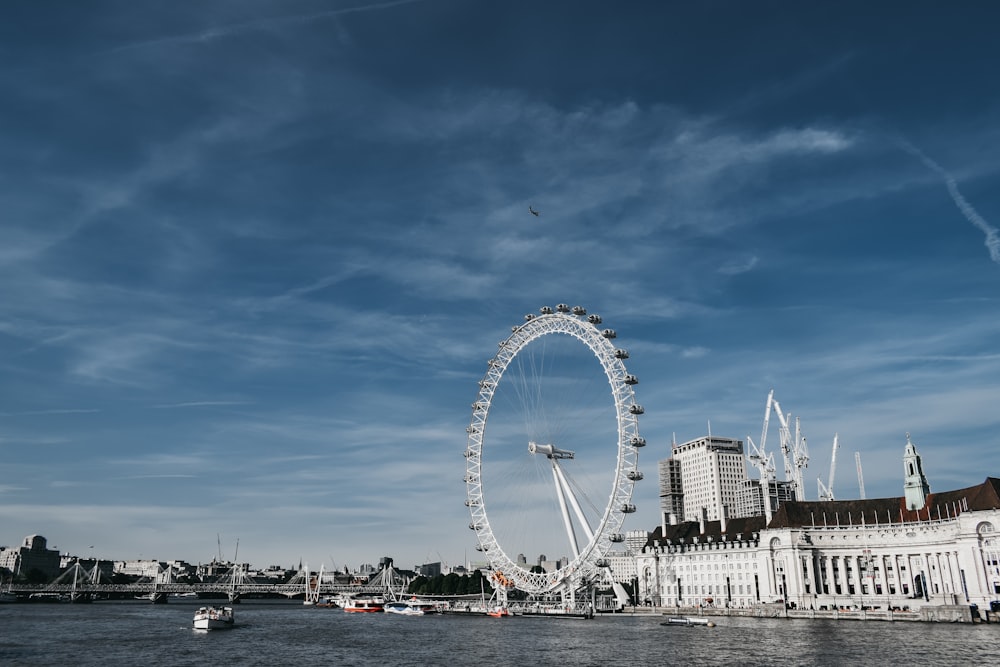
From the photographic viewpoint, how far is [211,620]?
98688 millimetres

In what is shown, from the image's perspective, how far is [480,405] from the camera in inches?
5012

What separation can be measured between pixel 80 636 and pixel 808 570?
113757mm

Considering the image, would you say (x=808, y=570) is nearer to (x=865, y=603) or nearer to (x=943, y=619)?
(x=865, y=603)

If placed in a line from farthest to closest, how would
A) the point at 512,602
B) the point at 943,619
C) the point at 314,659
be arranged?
1. the point at 512,602
2. the point at 943,619
3. the point at 314,659

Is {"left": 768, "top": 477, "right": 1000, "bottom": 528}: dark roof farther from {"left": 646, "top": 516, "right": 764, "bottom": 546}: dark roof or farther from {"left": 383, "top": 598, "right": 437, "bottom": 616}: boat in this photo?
{"left": 383, "top": 598, "right": 437, "bottom": 616}: boat

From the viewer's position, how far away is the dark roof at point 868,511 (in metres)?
124

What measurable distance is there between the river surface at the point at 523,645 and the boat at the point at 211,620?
2.30m

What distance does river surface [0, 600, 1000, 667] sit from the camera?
57.2 m

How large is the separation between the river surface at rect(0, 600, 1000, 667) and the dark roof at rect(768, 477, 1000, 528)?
121 ft

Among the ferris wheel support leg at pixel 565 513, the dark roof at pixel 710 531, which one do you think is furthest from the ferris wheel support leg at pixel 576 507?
the dark roof at pixel 710 531

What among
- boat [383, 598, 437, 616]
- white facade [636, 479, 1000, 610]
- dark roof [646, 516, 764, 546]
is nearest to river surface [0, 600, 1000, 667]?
white facade [636, 479, 1000, 610]

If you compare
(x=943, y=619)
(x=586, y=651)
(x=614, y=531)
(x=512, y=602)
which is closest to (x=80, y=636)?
(x=586, y=651)

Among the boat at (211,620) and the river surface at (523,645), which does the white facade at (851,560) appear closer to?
the river surface at (523,645)

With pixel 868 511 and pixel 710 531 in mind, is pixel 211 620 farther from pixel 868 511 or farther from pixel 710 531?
pixel 868 511
